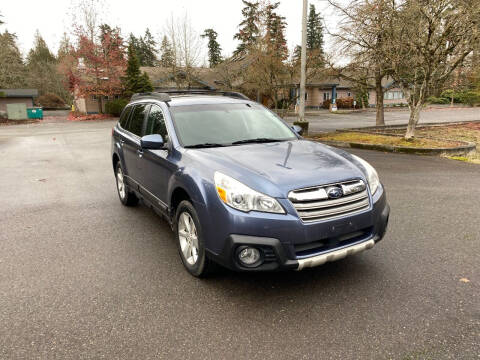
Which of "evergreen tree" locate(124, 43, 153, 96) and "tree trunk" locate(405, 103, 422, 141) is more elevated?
"evergreen tree" locate(124, 43, 153, 96)

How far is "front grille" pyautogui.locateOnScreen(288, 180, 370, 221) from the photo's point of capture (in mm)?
2920

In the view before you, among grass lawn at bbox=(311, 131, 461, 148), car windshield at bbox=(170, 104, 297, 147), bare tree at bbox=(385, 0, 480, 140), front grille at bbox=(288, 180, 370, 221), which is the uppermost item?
bare tree at bbox=(385, 0, 480, 140)

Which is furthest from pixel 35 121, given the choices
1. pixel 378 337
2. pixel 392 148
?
pixel 378 337

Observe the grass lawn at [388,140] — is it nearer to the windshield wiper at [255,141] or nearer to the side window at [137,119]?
the windshield wiper at [255,141]

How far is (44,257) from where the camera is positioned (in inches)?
163

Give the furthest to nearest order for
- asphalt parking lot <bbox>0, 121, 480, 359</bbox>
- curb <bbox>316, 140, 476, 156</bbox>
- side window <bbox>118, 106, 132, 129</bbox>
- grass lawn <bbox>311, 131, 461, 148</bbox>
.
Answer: grass lawn <bbox>311, 131, 461, 148</bbox>
curb <bbox>316, 140, 476, 156</bbox>
side window <bbox>118, 106, 132, 129</bbox>
asphalt parking lot <bbox>0, 121, 480, 359</bbox>

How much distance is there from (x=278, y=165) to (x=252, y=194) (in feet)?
1.65

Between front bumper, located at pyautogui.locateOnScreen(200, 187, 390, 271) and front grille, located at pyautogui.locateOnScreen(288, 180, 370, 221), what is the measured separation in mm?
69

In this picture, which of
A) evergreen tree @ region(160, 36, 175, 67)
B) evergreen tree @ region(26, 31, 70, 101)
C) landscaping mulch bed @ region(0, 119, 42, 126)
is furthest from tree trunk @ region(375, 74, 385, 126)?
evergreen tree @ region(26, 31, 70, 101)

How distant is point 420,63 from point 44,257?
460 inches

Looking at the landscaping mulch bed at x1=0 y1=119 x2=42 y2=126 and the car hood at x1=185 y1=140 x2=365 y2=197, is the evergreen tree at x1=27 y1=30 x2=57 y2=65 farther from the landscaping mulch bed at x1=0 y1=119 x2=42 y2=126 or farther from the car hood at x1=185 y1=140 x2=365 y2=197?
the car hood at x1=185 y1=140 x2=365 y2=197

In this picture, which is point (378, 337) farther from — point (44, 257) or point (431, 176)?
point (431, 176)

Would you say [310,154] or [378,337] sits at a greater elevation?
[310,154]

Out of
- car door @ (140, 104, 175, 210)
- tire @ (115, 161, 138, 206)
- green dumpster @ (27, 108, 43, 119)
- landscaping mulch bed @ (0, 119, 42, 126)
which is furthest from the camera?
green dumpster @ (27, 108, 43, 119)
